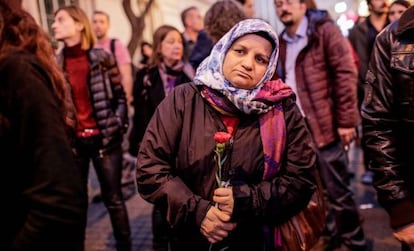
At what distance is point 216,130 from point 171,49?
2055mm

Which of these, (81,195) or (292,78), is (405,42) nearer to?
(81,195)

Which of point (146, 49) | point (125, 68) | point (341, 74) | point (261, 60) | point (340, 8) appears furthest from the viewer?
point (340, 8)

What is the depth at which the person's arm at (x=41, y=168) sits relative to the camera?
1238 mm

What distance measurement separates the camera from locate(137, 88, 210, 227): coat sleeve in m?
1.88

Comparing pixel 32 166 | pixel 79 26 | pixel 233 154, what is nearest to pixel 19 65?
pixel 32 166

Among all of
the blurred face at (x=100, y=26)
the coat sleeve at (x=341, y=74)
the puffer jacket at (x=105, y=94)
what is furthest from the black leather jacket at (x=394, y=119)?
the blurred face at (x=100, y=26)

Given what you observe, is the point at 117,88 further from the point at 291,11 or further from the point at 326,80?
the point at 326,80

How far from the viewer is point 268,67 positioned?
6.81 ft

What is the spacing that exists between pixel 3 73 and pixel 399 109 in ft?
5.33

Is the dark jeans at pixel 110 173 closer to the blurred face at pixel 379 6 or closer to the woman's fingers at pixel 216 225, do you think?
the woman's fingers at pixel 216 225

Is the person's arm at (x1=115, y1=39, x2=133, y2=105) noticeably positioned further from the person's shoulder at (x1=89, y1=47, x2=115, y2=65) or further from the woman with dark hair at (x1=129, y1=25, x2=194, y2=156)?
the person's shoulder at (x1=89, y1=47, x2=115, y2=65)

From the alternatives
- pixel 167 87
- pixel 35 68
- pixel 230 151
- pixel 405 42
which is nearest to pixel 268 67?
pixel 230 151

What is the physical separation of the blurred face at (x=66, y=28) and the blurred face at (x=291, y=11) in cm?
173

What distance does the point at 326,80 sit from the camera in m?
3.48
